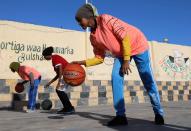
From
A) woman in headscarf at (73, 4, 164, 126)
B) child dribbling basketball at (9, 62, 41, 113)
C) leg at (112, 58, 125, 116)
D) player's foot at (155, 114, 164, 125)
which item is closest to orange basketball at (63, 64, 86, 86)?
woman in headscarf at (73, 4, 164, 126)

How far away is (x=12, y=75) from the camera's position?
8305 millimetres

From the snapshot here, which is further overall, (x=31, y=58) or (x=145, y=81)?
(x=31, y=58)

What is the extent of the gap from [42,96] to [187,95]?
6.14 metres

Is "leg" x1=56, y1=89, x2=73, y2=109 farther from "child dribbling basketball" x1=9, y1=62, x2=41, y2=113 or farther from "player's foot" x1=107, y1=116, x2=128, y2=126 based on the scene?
"player's foot" x1=107, y1=116, x2=128, y2=126

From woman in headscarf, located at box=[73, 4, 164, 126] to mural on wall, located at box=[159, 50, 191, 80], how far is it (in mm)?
8141

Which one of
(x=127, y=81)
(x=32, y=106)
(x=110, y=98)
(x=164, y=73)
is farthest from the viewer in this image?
(x=164, y=73)

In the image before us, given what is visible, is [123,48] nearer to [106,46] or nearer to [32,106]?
[106,46]

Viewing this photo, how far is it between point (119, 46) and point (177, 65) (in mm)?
9160

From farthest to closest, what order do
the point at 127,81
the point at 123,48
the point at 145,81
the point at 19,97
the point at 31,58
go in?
1. the point at 127,81
2. the point at 31,58
3. the point at 19,97
4. the point at 145,81
5. the point at 123,48

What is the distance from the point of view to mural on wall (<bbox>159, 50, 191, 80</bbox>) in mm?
12305

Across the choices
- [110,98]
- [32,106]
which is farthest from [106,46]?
[110,98]

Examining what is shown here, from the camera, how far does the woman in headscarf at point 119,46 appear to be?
3926 mm

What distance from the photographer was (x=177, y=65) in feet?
41.9

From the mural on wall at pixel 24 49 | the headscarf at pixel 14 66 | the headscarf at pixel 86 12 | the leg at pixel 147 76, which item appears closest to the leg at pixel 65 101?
the headscarf at pixel 14 66
